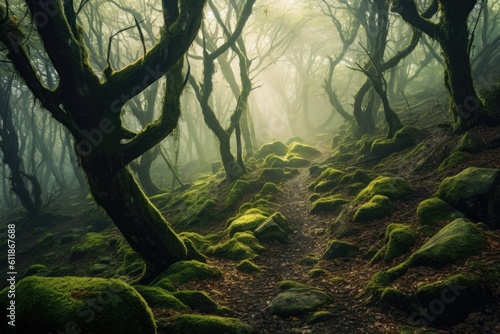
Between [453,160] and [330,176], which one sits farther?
[330,176]

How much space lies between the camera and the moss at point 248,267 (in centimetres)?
876

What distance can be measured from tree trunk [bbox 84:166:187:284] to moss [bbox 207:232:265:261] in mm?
1679

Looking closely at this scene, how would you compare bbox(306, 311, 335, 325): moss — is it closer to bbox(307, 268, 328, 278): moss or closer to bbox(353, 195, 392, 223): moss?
bbox(307, 268, 328, 278): moss

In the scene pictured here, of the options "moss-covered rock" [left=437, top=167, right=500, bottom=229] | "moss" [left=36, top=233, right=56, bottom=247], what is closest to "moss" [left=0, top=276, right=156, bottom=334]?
"moss-covered rock" [left=437, top=167, right=500, bottom=229]

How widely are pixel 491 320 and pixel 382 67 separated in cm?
1620

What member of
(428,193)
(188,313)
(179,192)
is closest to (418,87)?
(179,192)

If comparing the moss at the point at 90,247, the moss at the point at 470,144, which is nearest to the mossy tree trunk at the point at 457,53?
the moss at the point at 470,144

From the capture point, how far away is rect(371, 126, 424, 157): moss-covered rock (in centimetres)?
1508

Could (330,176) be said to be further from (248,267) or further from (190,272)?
(190,272)

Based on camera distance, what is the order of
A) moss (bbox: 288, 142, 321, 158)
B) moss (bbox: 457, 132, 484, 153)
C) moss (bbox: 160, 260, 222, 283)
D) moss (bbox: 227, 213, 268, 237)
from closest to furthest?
moss (bbox: 160, 260, 222, 283), moss (bbox: 457, 132, 484, 153), moss (bbox: 227, 213, 268, 237), moss (bbox: 288, 142, 321, 158)

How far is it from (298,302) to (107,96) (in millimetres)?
6103

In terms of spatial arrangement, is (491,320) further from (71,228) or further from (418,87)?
(418,87)

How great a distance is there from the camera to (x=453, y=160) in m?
10.2

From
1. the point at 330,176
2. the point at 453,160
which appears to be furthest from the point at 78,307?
the point at 330,176
